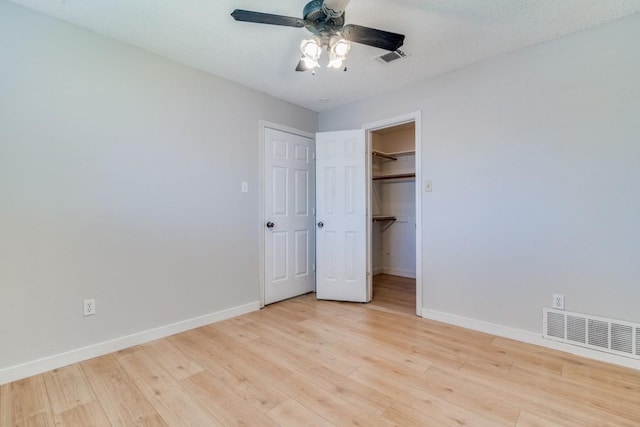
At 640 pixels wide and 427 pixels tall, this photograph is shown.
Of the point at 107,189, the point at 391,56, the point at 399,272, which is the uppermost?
the point at 391,56

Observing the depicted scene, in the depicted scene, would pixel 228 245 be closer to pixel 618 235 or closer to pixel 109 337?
pixel 109 337

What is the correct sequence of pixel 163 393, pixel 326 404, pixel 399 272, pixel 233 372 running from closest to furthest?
pixel 326 404 < pixel 163 393 < pixel 233 372 < pixel 399 272

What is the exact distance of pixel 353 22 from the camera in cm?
203

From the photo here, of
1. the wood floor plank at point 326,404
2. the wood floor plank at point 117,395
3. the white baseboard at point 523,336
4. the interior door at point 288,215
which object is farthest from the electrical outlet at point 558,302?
the wood floor plank at point 117,395

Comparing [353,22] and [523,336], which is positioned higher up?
[353,22]

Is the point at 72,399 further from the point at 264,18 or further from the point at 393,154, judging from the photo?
the point at 393,154

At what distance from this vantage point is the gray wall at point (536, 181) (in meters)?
2.01

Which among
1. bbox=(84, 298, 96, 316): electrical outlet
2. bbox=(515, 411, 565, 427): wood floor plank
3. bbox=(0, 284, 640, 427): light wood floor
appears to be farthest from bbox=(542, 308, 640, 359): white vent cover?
bbox=(84, 298, 96, 316): electrical outlet

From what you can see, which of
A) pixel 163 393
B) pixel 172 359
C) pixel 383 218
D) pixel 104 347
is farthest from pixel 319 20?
pixel 383 218

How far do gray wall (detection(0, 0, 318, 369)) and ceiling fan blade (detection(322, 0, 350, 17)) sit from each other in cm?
173

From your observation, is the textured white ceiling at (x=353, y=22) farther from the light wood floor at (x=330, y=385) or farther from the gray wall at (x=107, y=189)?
the light wood floor at (x=330, y=385)

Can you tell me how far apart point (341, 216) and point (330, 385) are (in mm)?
2044

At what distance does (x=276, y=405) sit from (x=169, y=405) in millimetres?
611

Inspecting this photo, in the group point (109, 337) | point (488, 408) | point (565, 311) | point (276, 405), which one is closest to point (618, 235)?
point (565, 311)
